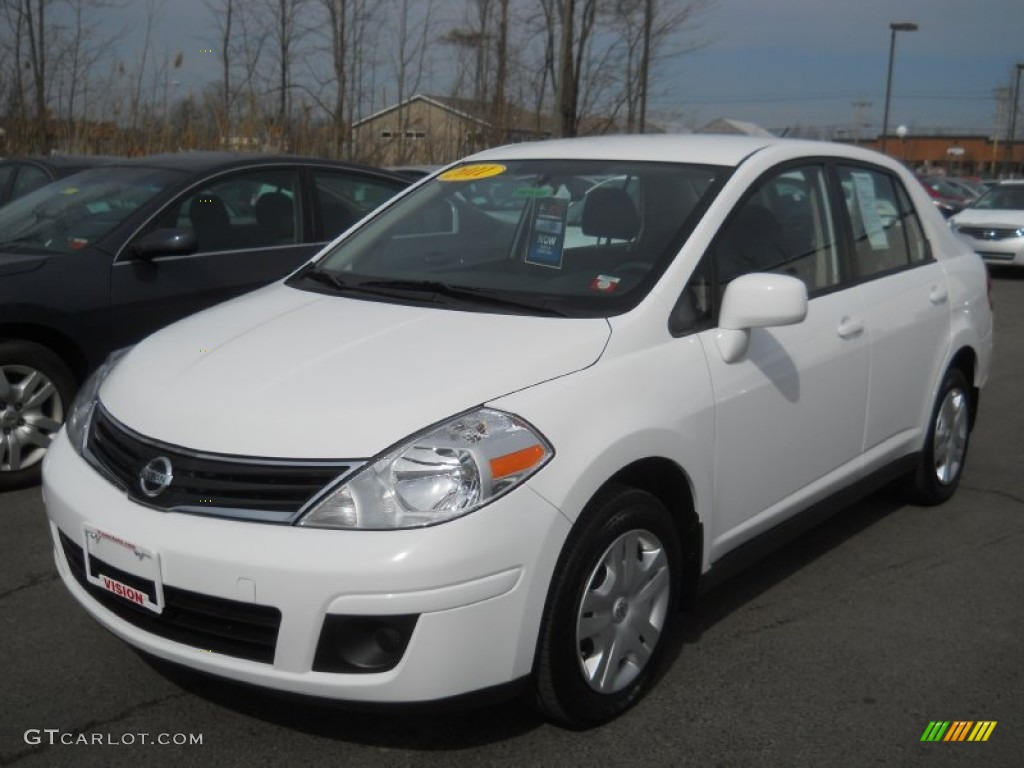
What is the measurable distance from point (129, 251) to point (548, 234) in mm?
2608

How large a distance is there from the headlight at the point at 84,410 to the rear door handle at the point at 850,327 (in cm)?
254

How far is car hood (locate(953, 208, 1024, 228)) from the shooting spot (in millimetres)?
16406

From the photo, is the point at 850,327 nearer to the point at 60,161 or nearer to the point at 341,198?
the point at 341,198

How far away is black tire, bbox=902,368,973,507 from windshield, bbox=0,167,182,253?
4024mm

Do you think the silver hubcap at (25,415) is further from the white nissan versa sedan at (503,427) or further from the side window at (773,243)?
the side window at (773,243)

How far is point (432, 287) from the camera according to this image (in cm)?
362

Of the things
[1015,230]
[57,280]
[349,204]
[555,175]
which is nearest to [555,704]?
[555,175]

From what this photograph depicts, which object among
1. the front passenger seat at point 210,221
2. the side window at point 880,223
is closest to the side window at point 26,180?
the front passenger seat at point 210,221

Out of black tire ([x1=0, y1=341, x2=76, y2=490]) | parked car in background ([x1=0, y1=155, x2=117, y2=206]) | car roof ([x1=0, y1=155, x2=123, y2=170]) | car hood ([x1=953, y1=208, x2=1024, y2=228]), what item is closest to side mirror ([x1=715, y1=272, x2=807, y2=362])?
black tire ([x1=0, y1=341, x2=76, y2=490])

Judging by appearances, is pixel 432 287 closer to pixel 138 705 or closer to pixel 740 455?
pixel 740 455

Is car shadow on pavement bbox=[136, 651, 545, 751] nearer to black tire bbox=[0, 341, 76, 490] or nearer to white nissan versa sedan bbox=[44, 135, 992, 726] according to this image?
white nissan versa sedan bbox=[44, 135, 992, 726]

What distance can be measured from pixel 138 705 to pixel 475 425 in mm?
1354

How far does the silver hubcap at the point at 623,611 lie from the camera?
2934 mm

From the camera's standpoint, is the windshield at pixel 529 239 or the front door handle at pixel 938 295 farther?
the front door handle at pixel 938 295
